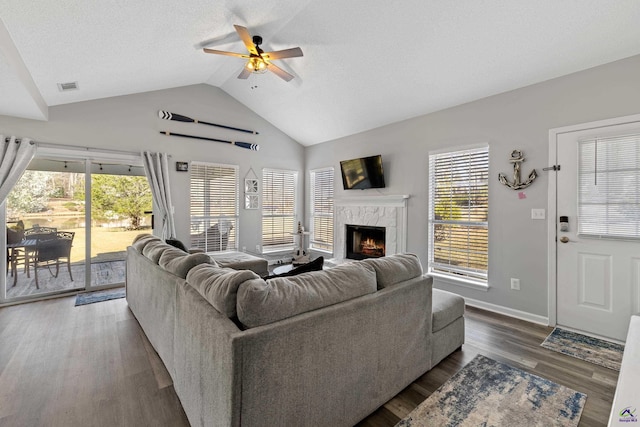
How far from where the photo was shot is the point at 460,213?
151 inches

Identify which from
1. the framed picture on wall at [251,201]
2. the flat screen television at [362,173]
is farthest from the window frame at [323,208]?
the framed picture on wall at [251,201]

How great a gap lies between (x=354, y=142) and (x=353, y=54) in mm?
1914

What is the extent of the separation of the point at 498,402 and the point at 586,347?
1.47 metres

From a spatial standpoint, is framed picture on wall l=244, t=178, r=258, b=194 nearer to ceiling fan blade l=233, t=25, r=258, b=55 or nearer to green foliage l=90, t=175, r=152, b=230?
green foliage l=90, t=175, r=152, b=230

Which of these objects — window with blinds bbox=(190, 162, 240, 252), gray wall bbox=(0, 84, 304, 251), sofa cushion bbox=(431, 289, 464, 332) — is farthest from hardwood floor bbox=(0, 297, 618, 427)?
gray wall bbox=(0, 84, 304, 251)

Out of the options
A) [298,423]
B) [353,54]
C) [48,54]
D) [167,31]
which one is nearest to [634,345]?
[298,423]

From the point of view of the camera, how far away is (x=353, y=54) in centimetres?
348

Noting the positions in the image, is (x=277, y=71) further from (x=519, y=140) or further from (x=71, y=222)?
(x=71, y=222)

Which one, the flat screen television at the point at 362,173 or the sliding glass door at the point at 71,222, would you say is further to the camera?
the flat screen television at the point at 362,173

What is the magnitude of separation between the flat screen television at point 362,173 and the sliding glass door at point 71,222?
3.33 meters

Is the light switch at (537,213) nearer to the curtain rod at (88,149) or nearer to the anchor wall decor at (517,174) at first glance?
the anchor wall decor at (517,174)

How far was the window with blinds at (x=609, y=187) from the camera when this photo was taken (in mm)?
2631

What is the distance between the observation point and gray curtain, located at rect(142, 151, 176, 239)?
4.53 metres

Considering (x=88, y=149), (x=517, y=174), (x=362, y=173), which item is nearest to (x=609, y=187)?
(x=517, y=174)
